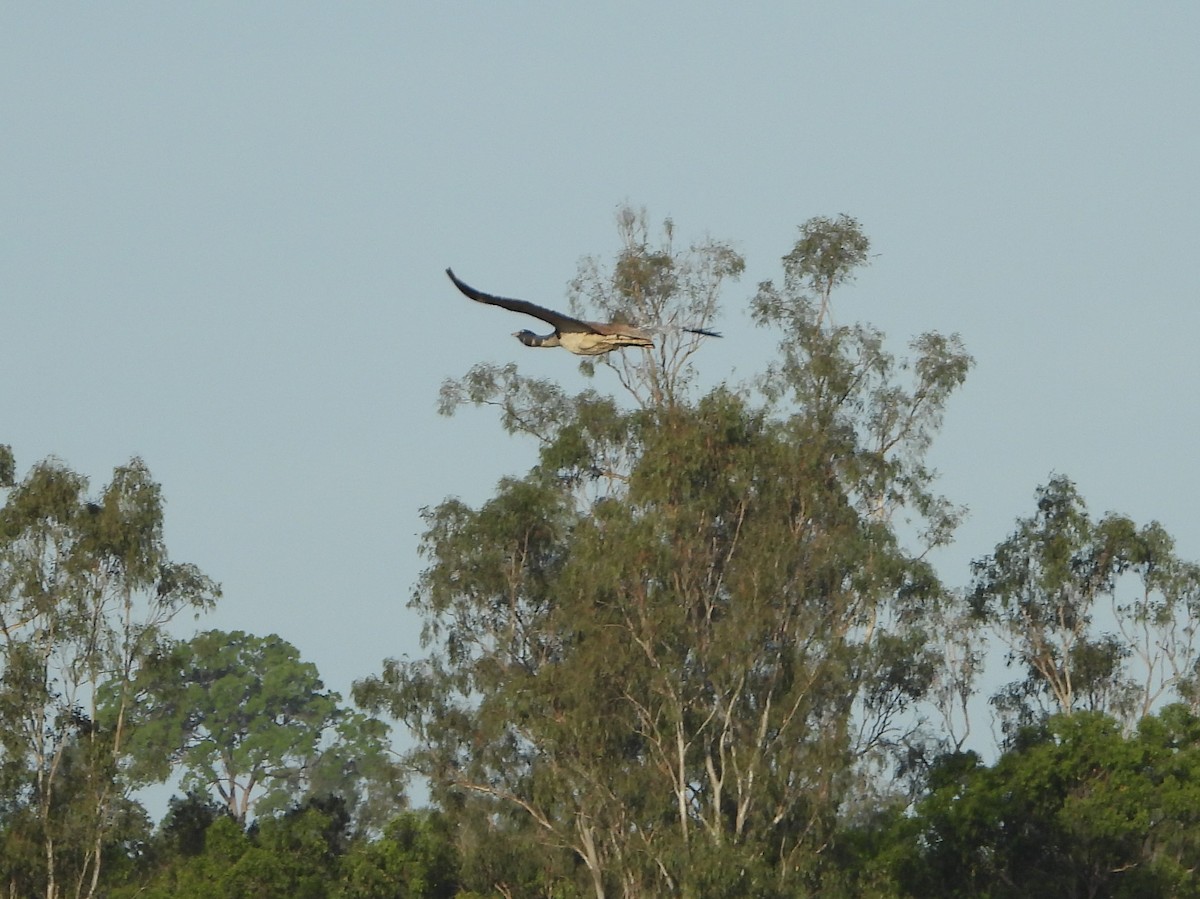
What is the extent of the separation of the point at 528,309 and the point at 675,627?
15069 mm

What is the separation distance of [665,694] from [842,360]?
866 centimetres

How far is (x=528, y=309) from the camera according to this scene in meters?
26.6

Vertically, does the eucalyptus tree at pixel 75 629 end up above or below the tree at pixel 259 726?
below

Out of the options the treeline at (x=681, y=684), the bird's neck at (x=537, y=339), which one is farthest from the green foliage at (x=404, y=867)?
the bird's neck at (x=537, y=339)

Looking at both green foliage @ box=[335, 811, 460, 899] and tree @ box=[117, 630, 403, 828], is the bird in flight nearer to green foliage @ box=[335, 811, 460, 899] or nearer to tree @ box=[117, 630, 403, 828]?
green foliage @ box=[335, 811, 460, 899]

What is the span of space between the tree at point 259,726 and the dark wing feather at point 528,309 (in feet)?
196

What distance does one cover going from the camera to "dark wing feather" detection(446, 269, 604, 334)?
25.5 m

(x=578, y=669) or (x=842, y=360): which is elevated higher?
(x=842, y=360)

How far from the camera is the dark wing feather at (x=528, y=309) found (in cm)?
2545

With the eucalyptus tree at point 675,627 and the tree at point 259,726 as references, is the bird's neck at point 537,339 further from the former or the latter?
the tree at point 259,726

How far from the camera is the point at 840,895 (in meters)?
40.8

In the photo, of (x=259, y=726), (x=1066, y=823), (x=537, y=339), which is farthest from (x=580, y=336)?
(x=259, y=726)

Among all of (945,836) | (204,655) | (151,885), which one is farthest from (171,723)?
(945,836)

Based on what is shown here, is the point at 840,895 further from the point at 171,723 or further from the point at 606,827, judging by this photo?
the point at 171,723
